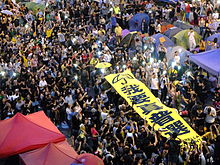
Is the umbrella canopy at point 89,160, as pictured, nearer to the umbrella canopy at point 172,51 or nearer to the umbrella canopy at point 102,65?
the umbrella canopy at point 102,65

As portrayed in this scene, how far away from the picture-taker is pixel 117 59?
18547 mm

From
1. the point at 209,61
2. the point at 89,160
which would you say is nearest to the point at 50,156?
the point at 89,160

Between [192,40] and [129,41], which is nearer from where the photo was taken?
[192,40]

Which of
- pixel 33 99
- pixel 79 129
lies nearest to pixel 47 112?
pixel 33 99

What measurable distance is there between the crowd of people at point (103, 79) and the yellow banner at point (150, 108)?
0.26 meters

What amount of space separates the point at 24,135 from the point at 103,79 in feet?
16.6

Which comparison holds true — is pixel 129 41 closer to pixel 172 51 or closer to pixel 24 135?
pixel 172 51

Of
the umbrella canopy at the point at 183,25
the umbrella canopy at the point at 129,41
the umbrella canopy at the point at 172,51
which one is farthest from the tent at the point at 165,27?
the umbrella canopy at the point at 172,51

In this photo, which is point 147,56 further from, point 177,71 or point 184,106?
point 184,106

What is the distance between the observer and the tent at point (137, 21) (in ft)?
75.2

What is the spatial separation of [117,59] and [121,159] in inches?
321

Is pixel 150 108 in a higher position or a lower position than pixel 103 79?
lower

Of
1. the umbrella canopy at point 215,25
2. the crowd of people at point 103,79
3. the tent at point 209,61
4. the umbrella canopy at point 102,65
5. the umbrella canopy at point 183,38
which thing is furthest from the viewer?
the umbrella canopy at point 215,25

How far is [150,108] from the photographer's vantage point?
556 inches
